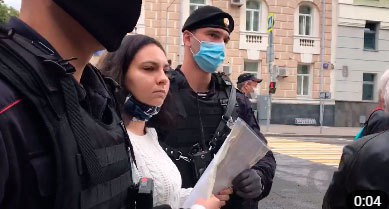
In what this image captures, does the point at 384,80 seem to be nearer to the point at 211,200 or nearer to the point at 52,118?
the point at 211,200

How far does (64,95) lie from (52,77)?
0.05 metres

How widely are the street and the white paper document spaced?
13.8ft

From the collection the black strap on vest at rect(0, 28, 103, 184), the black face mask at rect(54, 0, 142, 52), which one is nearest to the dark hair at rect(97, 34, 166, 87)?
the black face mask at rect(54, 0, 142, 52)

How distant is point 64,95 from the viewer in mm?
947

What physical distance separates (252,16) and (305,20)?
9.38 ft

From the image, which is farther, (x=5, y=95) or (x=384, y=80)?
(x=384, y=80)

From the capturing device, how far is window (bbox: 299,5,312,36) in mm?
21938

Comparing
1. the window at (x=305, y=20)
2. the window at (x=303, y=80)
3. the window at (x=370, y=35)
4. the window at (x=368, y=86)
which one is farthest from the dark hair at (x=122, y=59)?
the window at (x=370, y=35)

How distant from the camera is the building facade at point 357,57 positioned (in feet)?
71.7

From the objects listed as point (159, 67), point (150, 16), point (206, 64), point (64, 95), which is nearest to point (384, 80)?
point (206, 64)

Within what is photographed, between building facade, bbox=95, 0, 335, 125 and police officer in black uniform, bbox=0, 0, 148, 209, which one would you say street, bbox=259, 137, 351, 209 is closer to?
police officer in black uniform, bbox=0, 0, 148, 209

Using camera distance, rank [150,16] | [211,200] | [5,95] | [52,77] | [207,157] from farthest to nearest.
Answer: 1. [150,16]
2. [207,157]
3. [211,200]
4. [52,77]
5. [5,95]

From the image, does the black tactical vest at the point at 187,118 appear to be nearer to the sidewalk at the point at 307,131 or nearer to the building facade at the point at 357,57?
the sidewalk at the point at 307,131

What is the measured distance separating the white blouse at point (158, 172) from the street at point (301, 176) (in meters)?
4.19
